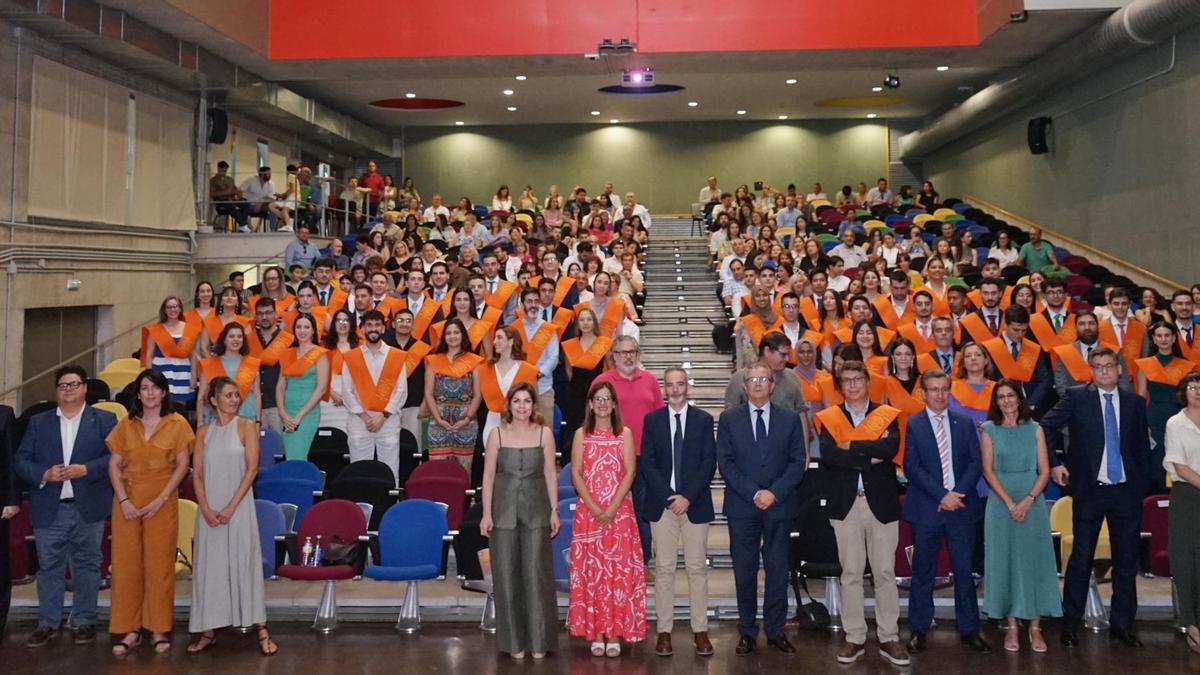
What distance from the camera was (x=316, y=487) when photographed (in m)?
7.59

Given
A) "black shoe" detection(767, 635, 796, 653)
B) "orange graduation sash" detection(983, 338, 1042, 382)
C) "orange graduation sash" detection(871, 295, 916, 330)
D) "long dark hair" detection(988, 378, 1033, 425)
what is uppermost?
"orange graduation sash" detection(871, 295, 916, 330)

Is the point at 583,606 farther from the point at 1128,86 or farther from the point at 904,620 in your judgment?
the point at 1128,86

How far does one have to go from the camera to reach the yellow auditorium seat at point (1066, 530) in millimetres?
6965

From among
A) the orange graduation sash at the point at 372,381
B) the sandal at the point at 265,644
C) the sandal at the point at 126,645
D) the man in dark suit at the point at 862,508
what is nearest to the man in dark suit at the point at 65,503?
the sandal at the point at 126,645

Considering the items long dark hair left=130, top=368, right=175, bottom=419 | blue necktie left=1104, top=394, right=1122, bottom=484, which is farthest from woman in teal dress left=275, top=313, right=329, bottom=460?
blue necktie left=1104, top=394, right=1122, bottom=484

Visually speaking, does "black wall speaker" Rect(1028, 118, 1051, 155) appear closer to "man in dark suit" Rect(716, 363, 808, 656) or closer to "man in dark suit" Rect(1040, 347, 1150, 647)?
"man in dark suit" Rect(1040, 347, 1150, 647)

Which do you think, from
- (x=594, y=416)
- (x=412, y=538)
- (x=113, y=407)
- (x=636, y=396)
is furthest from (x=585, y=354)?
(x=113, y=407)

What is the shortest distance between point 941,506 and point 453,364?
361cm

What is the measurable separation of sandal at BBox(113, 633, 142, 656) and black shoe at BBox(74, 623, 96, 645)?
0.24m

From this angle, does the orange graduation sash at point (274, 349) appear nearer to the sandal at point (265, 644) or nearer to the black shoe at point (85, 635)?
the black shoe at point (85, 635)

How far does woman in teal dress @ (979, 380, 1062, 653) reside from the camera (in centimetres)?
624

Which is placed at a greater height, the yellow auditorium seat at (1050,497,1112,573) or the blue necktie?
the blue necktie

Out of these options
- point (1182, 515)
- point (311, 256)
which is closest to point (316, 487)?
point (1182, 515)

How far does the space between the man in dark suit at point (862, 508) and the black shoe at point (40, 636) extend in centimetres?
463
